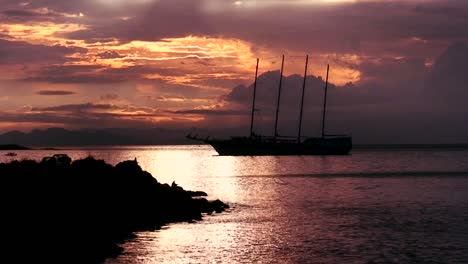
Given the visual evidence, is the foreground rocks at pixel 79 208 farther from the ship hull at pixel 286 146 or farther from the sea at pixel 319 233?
the ship hull at pixel 286 146

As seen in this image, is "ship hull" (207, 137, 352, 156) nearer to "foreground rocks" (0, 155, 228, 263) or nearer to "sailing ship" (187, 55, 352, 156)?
"sailing ship" (187, 55, 352, 156)

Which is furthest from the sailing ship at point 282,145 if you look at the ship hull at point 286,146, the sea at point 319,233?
the sea at point 319,233

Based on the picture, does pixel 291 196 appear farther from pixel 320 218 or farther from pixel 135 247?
pixel 135 247

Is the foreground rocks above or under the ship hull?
under

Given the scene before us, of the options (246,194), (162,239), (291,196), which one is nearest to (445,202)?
(291,196)

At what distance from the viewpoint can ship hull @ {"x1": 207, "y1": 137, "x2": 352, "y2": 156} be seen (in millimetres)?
183000

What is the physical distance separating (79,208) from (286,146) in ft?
498

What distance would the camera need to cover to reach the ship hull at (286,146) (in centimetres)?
18300

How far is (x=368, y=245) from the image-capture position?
111ft

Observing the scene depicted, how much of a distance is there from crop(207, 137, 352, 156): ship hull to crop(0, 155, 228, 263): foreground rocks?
130 metres

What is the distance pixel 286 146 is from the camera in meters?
187

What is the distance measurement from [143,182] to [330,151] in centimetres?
15022

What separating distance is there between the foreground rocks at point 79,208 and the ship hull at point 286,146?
130400 millimetres

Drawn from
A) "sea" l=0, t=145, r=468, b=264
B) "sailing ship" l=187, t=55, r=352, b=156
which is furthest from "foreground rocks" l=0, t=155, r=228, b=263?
"sailing ship" l=187, t=55, r=352, b=156
